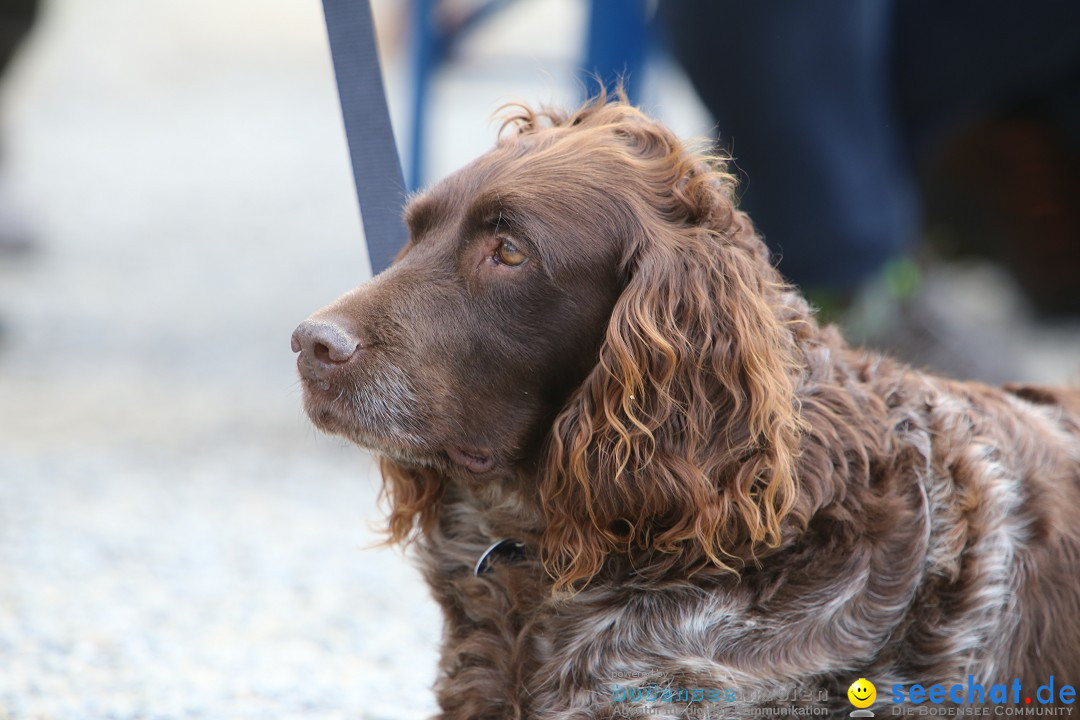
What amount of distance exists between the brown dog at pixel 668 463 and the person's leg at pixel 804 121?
6.26 ft

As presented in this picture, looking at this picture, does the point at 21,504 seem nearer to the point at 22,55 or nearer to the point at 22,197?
the point at 22,55

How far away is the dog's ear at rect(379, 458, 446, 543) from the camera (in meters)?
2.83

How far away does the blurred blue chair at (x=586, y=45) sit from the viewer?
5.49 m

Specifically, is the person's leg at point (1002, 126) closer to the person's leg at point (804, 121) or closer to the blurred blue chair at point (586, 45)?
the person's leg at point (804, 121)

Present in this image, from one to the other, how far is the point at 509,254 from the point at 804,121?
241cm

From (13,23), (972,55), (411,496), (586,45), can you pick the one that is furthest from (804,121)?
(13,23)

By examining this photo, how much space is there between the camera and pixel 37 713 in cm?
293

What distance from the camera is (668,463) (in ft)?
7.92

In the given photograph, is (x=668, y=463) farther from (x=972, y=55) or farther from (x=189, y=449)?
(x=972, y=55)

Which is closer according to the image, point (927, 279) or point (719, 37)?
point (719, 37)

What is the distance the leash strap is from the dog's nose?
566 mm

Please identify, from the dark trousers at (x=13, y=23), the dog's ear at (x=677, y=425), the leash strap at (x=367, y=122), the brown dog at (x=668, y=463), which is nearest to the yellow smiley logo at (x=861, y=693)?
the brown dog at (x=668, y=463)

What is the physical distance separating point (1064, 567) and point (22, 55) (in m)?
6.80

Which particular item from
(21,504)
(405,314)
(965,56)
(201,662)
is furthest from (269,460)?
(965,56)
